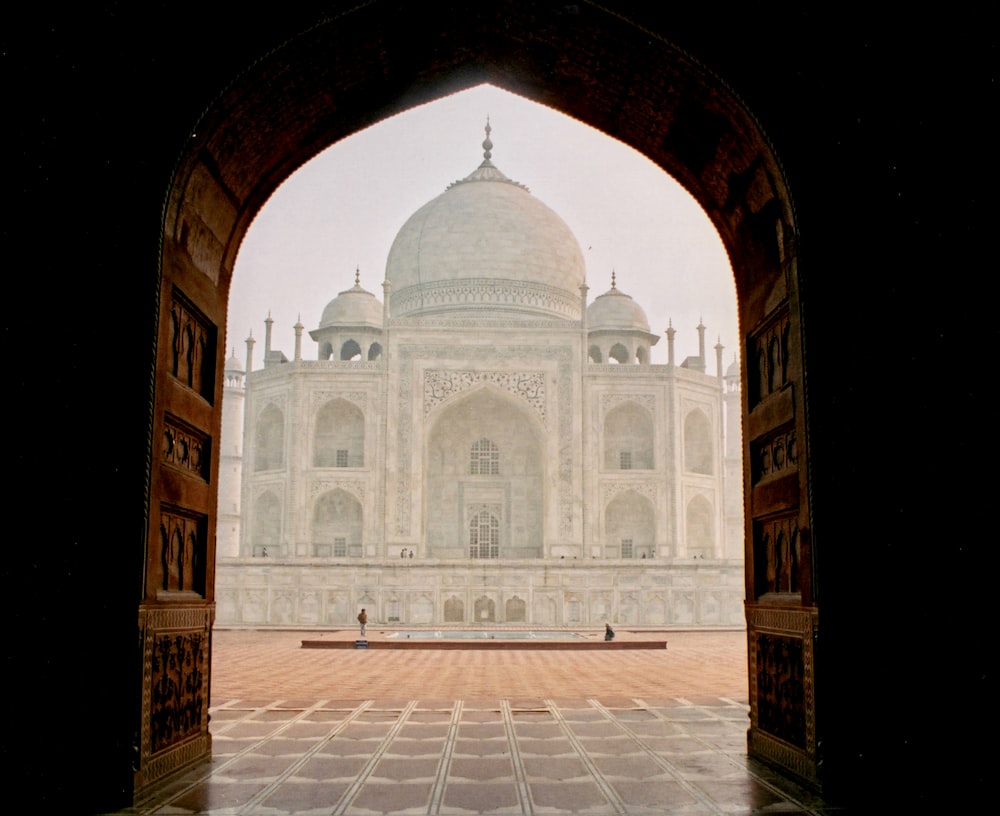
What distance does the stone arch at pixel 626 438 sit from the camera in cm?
2920

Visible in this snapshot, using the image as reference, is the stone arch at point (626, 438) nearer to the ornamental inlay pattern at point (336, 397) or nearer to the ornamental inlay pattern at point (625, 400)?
the ornamental inlay pattern at point (625, 400)

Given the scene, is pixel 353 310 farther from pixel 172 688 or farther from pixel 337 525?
pixel 172 688

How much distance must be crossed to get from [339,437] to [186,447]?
24584 mm

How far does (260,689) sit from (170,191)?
5348 millimetres

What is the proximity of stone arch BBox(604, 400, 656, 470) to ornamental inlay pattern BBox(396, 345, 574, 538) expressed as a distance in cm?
202

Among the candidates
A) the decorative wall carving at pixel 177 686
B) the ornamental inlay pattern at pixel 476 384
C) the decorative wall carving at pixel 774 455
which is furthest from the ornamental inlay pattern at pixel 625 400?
the decorative wall carving at pixel 177 686

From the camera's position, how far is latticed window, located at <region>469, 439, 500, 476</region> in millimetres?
29188

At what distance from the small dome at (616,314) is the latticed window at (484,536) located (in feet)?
25.2

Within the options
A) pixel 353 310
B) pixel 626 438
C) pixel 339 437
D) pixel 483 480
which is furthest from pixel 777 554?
pixel 353 310

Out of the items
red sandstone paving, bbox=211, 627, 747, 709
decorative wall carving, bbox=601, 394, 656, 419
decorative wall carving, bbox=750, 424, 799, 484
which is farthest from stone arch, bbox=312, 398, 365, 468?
decorative wall carving, bbox=750, 424, 799, 484

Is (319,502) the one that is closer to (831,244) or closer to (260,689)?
(260,689)

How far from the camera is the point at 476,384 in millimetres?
27422

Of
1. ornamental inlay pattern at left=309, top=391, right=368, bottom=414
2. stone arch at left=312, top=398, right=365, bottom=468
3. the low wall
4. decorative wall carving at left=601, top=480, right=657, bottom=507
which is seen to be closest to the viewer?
the low wall

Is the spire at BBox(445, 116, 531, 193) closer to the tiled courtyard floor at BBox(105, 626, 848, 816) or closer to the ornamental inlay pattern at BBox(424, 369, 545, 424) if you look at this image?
the ornamental inlay pattern at BBox(424, 369, 545, 424)
